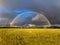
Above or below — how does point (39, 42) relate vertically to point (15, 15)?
below

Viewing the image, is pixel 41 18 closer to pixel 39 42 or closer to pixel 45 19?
pixel 45 19

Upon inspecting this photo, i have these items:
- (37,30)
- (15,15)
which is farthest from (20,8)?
(37,30)

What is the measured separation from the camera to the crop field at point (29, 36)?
64 centimetres

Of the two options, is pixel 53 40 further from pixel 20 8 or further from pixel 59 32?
pixel 20 8

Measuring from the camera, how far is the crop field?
2.09 ft

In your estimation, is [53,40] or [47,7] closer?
[53,40]

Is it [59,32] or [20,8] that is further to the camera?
[20,8]

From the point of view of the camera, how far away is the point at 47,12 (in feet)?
2.40

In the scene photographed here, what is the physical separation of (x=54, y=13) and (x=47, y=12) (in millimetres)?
37

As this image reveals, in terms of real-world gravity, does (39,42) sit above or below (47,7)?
below

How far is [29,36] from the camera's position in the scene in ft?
2.10

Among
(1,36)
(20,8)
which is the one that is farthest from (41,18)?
Answer: (1,36)

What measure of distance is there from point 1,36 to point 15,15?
14 centimetres

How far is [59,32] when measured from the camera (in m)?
0.64
